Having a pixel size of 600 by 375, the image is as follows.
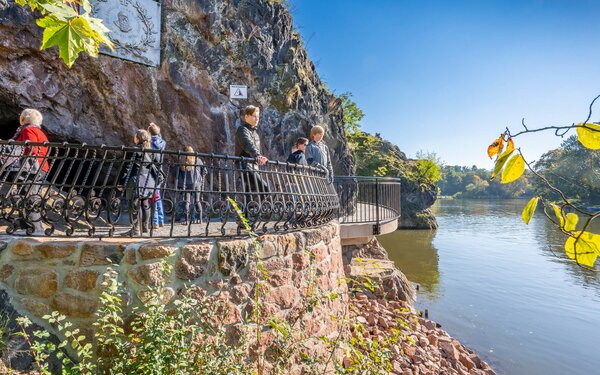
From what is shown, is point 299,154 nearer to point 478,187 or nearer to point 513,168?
point 513,168

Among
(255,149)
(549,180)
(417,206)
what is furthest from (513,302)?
(549,180)

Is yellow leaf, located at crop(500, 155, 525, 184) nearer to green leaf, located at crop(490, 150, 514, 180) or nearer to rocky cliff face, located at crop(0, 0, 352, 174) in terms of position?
green leaf, located at crop(490, 150, 514, 180)

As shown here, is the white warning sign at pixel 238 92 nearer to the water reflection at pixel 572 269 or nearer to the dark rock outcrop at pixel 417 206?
the water reflection at pixel 572 269

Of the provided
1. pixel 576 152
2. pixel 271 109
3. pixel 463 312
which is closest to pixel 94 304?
pixel 271 109

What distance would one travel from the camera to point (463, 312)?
10.4 metres

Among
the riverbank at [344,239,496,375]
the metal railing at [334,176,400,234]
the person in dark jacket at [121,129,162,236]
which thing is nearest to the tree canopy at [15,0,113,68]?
the person in dark jacket at [121,129,162,236]

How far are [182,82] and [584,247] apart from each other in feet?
29.8

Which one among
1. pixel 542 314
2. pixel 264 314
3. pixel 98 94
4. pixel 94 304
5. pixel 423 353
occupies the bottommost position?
pixel 542 314

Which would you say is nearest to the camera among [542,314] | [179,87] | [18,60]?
[18,60]

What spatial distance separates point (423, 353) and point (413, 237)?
20630mm

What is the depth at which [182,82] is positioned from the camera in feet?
28.2

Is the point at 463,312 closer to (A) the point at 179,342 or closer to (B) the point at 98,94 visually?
(A) the point at 179,342

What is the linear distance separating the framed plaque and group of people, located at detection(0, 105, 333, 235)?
312 cm

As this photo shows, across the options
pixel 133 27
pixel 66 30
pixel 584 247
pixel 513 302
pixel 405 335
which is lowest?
pixel 513 302
